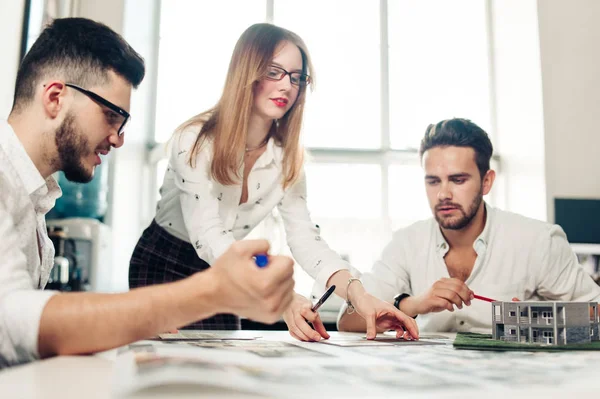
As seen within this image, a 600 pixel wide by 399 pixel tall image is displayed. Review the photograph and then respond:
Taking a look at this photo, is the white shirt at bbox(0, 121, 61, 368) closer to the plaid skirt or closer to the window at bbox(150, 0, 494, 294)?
the plaid skirt

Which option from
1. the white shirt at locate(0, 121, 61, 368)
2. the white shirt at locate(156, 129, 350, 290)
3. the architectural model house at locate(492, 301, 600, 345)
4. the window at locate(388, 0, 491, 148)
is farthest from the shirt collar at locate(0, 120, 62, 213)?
the window at locate(388, 0, 491, 148)

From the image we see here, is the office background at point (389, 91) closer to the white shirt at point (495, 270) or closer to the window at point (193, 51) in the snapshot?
the window at point (193, 51)

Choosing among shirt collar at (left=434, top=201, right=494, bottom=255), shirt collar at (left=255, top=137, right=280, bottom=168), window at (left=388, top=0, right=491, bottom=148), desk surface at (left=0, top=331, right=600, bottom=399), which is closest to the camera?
desk surface at (left=0, top=331, right=600, bottom=399)

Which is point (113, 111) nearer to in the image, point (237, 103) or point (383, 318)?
point (237, 103)

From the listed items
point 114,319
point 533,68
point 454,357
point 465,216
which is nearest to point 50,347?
point 114,319

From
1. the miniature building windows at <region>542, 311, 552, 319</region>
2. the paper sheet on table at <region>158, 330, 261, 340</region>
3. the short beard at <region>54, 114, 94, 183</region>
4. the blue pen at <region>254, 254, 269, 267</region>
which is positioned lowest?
the paper sheet on table at <region>158, 330, 261, 340</region>

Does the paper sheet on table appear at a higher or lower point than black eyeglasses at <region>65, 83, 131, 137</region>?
lower

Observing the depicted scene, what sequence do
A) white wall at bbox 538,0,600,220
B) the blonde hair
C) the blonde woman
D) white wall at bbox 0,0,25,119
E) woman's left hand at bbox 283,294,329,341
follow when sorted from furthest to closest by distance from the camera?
white wall at bbox 538,0,600,220
white wall at bbox 0,0,25,119
the blonde hair
the blonde woman
woman's left hand at bbox 283,294,329,341

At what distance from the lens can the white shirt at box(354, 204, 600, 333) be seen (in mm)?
1688

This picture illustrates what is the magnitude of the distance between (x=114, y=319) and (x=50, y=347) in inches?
3.6

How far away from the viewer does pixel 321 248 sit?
5.11 feet

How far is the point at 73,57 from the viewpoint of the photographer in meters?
1.06

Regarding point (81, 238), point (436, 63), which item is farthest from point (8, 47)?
point (436, 63)

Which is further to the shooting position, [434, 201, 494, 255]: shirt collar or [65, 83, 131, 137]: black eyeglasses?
[434, 201, 494, 255]: shirt collar
